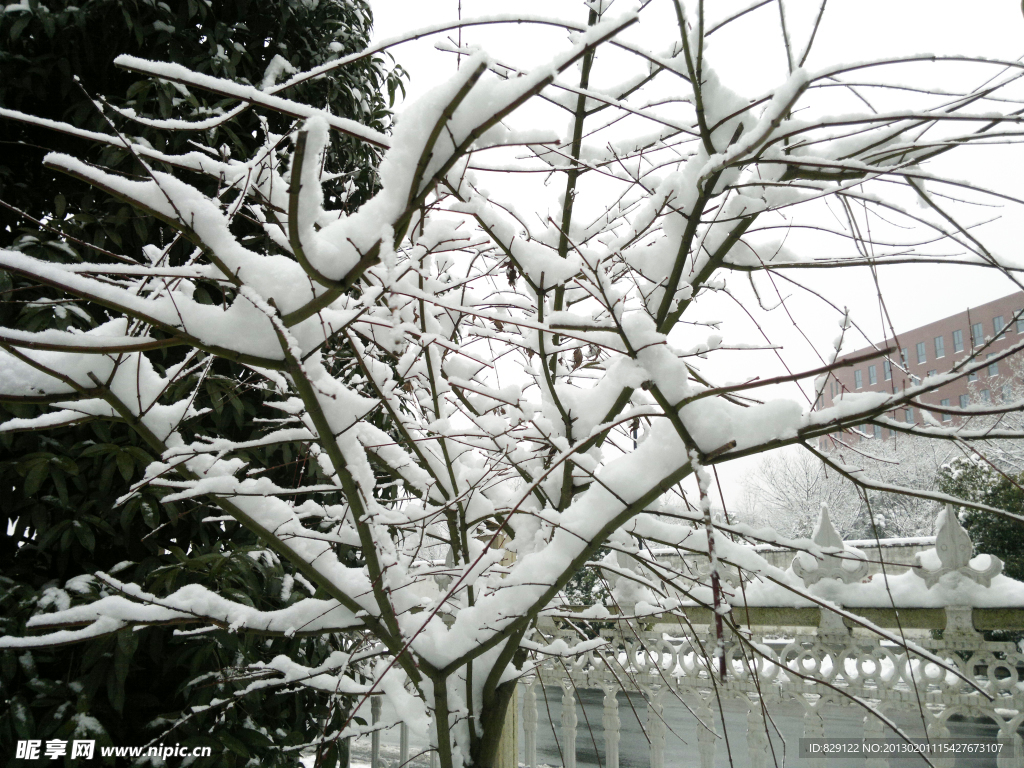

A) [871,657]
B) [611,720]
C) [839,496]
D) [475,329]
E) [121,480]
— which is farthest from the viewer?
[839,496]

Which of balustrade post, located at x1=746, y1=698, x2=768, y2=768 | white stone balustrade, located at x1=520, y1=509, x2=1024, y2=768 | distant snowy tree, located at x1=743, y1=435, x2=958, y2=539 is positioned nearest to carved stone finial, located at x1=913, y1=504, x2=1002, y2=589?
white stone balustrade, located at x1=520, y1=509, x2=1024, y2=768

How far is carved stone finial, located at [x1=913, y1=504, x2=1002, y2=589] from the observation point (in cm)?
216

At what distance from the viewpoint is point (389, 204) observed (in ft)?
2.02

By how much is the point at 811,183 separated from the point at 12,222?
107 inches

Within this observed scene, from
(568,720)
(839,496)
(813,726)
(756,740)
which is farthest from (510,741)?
(839,496)

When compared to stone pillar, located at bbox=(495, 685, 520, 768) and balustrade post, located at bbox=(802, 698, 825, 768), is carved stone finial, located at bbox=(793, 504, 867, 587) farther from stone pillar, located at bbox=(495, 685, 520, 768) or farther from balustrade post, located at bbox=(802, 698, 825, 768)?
stone pillar, located at bbox=(495, 685, 520, 768)

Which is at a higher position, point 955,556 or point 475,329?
point 475,329

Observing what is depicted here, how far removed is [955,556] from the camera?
219 cm

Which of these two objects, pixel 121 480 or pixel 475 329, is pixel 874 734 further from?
pixel 121 480

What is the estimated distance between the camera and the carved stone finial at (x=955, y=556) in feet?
7.09

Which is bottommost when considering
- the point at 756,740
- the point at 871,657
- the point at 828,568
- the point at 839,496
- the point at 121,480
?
the point at 756,740

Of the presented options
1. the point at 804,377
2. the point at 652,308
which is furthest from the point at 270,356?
the point at 652,308

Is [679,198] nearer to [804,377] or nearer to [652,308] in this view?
[652,308]

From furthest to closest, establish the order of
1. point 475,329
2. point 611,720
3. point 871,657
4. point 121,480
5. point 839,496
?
point 839,496 < point 611,720 < point 871,657 < point 121,480 < point 475,329
